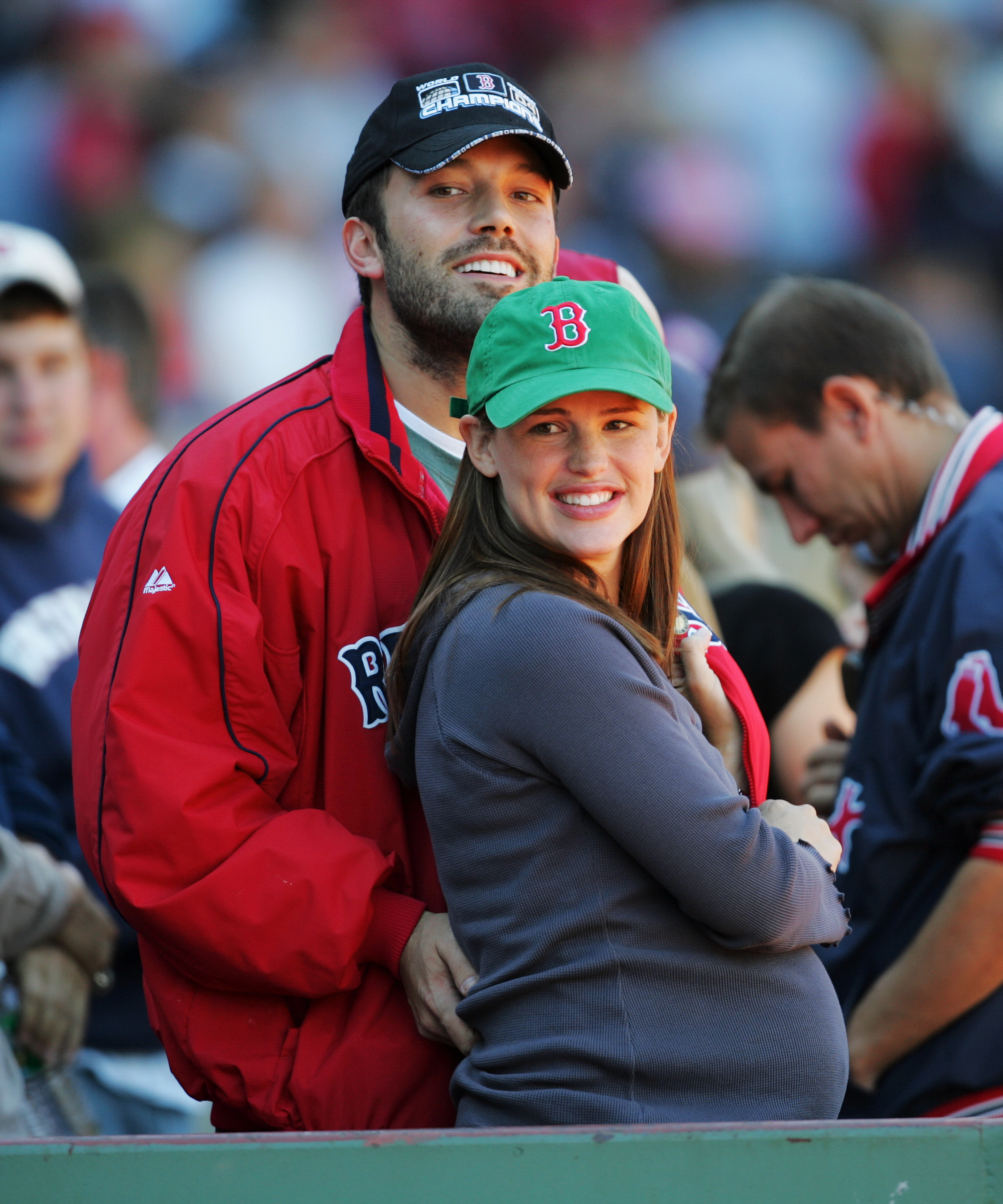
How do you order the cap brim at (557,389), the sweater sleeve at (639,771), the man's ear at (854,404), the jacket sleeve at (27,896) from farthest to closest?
the jacket sleeve at (27,896)
the man's ear at (854,404)
the cap brim at (557,389)
the sweater sleeve at (639,771)

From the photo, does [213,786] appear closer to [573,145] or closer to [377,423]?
[377,423]

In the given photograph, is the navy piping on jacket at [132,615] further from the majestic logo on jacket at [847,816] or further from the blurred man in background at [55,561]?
the blurred man in background at [55,561]

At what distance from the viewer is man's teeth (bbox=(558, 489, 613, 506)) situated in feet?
5.00

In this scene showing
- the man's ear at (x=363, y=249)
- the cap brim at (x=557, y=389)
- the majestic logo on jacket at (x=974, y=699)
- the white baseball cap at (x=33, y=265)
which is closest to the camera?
the cap brim at (x=557, y=389)

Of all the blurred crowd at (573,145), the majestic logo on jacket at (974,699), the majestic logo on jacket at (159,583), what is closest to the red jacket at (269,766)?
the majestic logo on jacket at (159,583)

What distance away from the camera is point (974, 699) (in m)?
2.08

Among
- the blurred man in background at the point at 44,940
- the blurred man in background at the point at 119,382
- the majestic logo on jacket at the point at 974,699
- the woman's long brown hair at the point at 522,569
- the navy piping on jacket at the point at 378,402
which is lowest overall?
the blurred man in background at the point at 44,940

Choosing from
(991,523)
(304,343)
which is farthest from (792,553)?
(304,343)

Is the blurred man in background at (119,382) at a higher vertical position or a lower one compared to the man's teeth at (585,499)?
higher

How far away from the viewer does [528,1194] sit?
1190 mm

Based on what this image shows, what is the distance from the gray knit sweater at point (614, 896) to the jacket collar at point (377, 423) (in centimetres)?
32

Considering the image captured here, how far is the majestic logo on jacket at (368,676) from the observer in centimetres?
168

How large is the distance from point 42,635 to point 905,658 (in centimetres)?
180

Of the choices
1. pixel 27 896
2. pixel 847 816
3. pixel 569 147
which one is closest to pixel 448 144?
pixel 847 816
